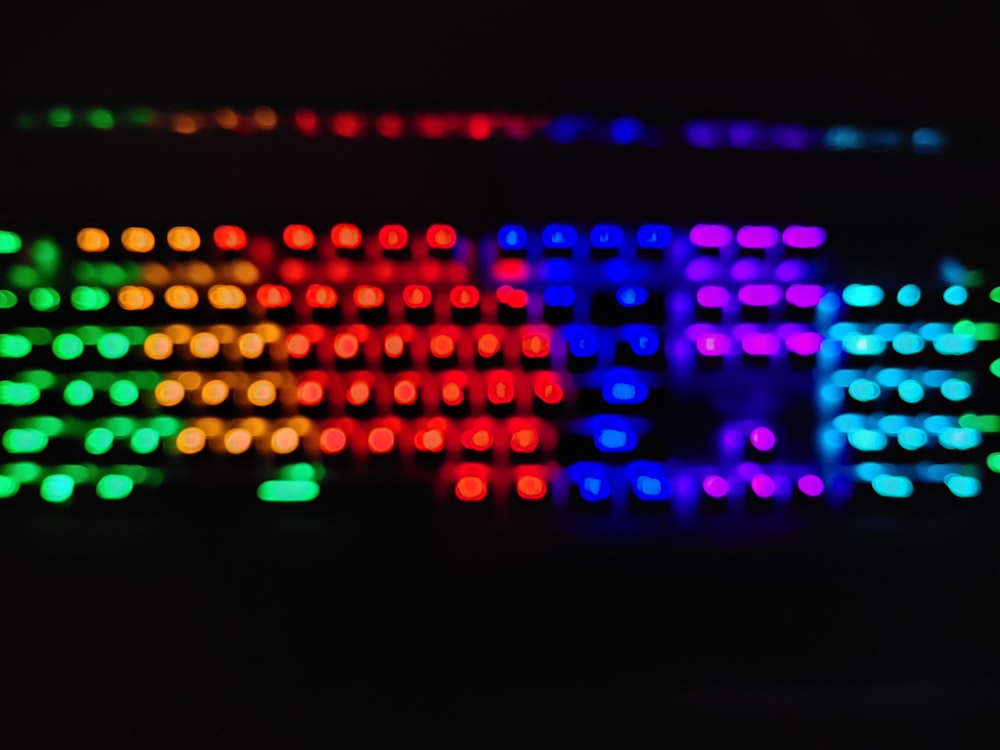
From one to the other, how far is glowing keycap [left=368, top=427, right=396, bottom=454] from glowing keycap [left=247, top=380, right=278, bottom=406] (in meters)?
0.08

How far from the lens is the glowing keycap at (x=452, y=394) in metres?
0.49

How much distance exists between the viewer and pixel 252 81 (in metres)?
0.52

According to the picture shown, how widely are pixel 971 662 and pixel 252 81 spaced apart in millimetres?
747

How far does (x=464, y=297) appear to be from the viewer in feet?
1.62

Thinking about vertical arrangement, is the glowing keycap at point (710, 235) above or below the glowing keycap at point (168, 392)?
above

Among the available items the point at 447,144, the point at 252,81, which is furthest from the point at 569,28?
the point at 252,81

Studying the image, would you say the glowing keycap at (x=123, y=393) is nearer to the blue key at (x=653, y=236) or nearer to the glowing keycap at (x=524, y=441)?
the glowing keycap at (x=524, y=441)

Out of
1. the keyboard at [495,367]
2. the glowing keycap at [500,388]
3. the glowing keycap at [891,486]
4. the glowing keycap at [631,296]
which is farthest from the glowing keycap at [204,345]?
the glowing keycap at [891,486]

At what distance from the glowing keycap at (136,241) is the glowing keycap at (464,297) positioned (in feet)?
0.77

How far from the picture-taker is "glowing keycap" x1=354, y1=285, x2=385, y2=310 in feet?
1.61

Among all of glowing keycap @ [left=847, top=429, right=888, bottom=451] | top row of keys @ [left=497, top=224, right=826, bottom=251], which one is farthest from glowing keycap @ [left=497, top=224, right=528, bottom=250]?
glowing keycap @ [left=847, top=429, right=888, bottom=451]

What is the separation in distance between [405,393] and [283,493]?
0.12 meters

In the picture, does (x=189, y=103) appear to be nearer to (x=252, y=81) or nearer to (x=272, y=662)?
(x=252, y=81)

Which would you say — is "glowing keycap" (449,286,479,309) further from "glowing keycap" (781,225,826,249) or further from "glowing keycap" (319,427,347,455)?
"glowing keycap" (781,225,826,249)
